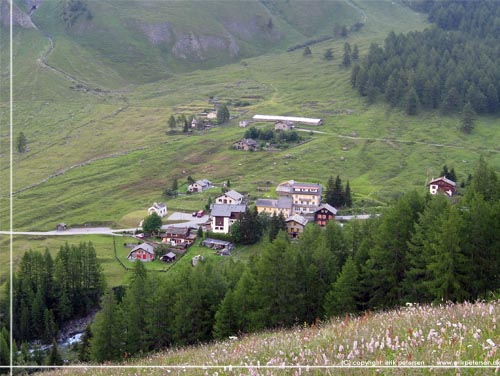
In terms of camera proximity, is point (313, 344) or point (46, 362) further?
point (46, 362)

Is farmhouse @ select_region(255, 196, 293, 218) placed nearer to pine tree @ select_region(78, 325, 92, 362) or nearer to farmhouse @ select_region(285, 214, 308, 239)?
farmhouse @ select_region(285, 214, 308, 239)

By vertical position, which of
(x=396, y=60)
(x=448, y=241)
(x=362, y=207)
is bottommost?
(x=362, y=207)

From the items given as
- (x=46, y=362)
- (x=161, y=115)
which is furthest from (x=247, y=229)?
(x=161, y=115)

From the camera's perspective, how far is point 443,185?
275ft

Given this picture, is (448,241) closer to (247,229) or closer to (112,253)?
(247,229)

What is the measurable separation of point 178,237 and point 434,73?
3882 inches

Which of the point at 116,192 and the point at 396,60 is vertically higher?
the point at 396,60

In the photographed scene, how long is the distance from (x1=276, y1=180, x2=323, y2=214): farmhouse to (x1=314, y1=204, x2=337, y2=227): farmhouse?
3.66 m

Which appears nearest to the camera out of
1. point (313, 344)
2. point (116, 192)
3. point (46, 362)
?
point (313, 344)

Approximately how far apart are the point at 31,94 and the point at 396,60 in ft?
352

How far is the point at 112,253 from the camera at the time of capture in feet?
222

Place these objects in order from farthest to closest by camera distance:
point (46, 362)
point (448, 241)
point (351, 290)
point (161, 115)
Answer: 1. point (161, 115)
2. point (46, 362)
3. point (351, 290)
4. point (448, 241)

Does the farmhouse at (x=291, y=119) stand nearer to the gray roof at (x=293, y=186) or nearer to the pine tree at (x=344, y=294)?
the gray roof at (x=293, y=186)

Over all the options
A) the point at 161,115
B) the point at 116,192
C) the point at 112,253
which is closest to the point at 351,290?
the point at 112,253
